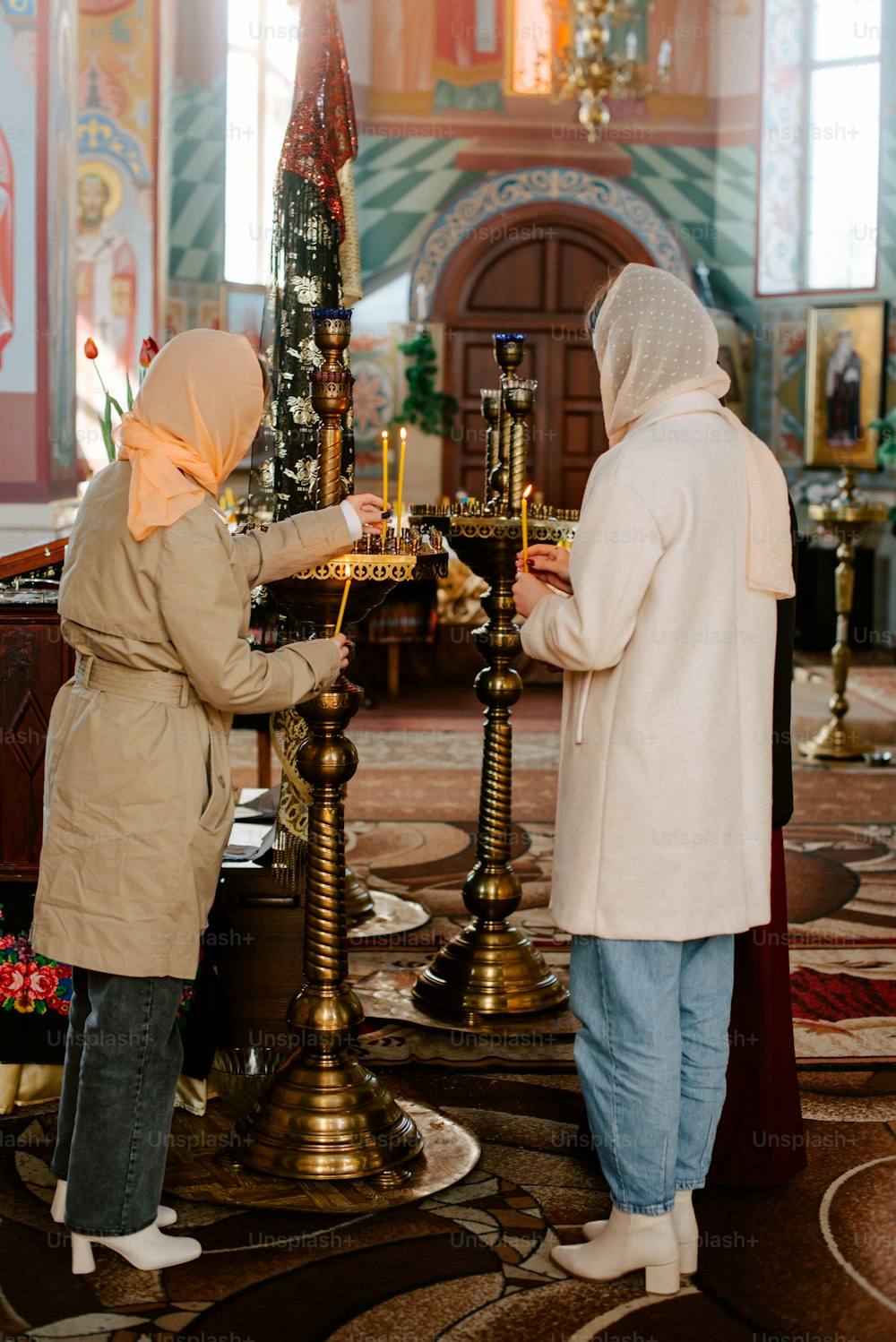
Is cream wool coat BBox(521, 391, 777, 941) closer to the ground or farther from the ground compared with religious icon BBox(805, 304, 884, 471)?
closer to the ground

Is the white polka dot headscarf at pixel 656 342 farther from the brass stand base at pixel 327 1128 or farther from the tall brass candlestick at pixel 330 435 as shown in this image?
the brass stand base at pixel 327 1128

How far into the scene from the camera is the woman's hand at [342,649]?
9.58 feet

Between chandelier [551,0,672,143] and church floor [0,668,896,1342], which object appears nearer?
church floor [0,668,896,1342]

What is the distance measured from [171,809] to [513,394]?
1658 mm

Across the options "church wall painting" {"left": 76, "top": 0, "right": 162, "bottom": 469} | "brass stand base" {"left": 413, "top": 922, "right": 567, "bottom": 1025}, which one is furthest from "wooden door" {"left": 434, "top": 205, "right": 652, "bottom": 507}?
"brass stand base" {"left": 413, "top": 922, "right": 567, "bottom": 1025}

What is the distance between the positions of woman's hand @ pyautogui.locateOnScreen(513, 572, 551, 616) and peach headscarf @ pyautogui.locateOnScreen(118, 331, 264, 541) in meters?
0.57

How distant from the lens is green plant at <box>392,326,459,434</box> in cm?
1348

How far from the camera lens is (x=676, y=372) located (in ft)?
8.60

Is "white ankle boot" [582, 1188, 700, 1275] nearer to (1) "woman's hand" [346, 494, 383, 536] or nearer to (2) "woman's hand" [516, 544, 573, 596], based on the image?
(2) "woman's hand" [516, 544, 573, 596]

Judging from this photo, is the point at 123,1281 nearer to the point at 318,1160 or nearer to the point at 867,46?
the point at 318,1160

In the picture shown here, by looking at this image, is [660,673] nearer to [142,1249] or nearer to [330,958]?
[330,958]

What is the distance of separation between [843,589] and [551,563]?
16.7ft

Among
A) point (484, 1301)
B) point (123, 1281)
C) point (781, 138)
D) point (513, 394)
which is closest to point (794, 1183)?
point (484, 1301)

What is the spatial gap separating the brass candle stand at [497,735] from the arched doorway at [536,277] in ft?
31.3
